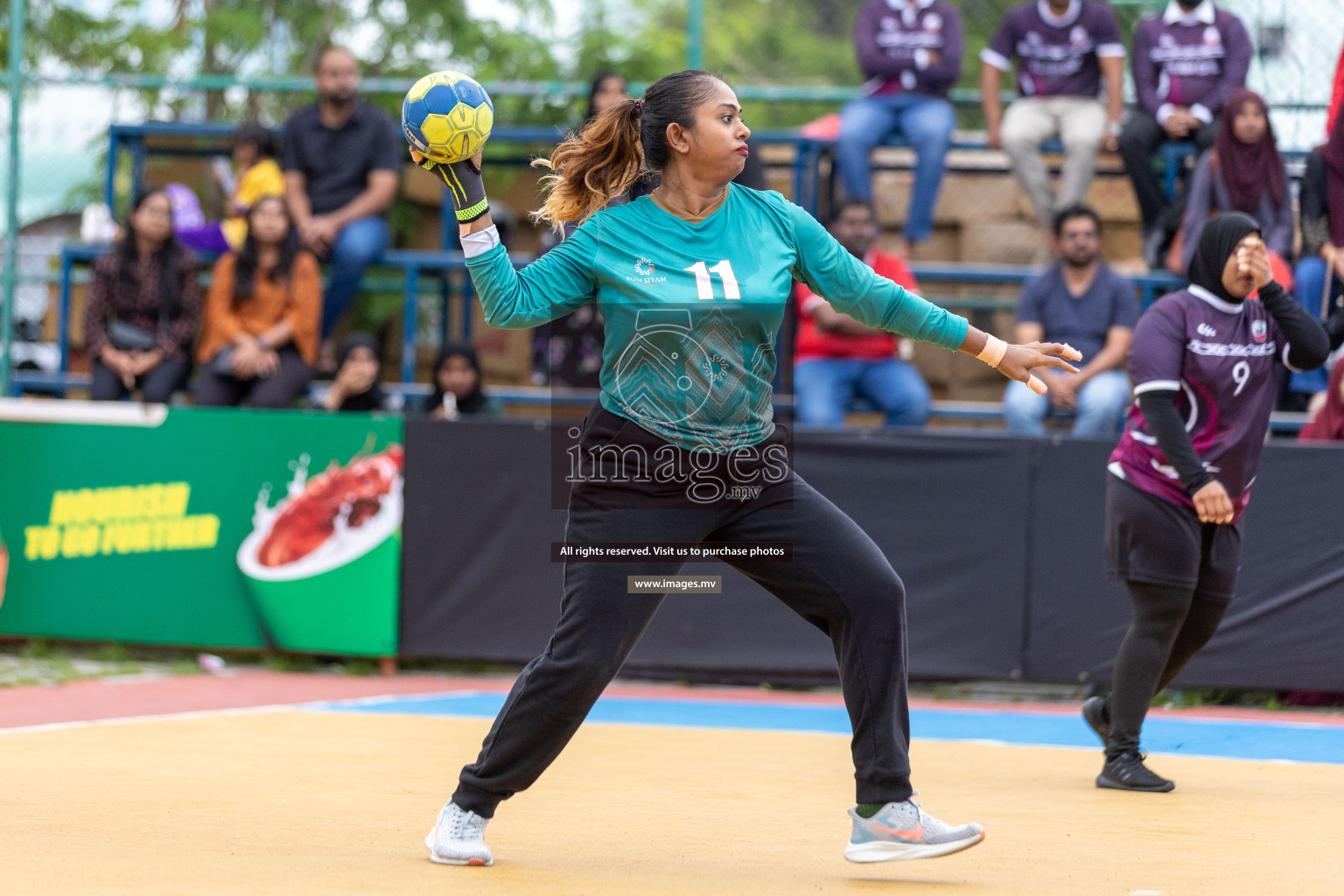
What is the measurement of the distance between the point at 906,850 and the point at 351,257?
8.00 m

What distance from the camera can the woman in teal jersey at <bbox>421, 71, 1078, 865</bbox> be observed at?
406 centimetres

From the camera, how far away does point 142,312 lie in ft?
34.6

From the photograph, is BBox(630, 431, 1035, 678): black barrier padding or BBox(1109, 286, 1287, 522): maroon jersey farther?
BBox(630, 431, 1035, 678): black barrier padding

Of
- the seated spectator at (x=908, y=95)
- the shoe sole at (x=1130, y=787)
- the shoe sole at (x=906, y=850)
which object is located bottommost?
the shoe sole at (x=1130, y=787)

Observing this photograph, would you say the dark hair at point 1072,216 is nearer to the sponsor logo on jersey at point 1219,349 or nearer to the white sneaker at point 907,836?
the sponsor logo on jersey at point 1219,349

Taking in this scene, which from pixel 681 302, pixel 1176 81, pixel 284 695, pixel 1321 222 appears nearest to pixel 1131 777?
pixel 681 302

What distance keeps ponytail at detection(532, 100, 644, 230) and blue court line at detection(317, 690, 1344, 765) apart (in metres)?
3.65

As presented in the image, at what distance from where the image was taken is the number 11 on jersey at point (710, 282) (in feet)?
13.3

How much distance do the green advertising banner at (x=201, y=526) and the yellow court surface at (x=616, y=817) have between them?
220 cm

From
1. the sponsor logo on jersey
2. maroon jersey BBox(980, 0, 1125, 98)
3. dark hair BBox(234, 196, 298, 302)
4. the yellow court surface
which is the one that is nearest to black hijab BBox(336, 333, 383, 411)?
dark hair BBox(234, 196, 298, 302)

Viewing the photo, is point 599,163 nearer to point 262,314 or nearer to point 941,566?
point 941,566

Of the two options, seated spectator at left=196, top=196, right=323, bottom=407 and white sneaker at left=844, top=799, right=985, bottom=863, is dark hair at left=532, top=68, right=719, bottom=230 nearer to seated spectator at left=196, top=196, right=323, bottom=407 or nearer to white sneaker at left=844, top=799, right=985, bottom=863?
white sneaker at left=844, top=799, right=985, bottom=863

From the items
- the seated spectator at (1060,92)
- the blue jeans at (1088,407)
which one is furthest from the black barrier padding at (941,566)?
the seated spectator at (1060,92)

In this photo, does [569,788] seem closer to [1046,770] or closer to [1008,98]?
[1046,770]
